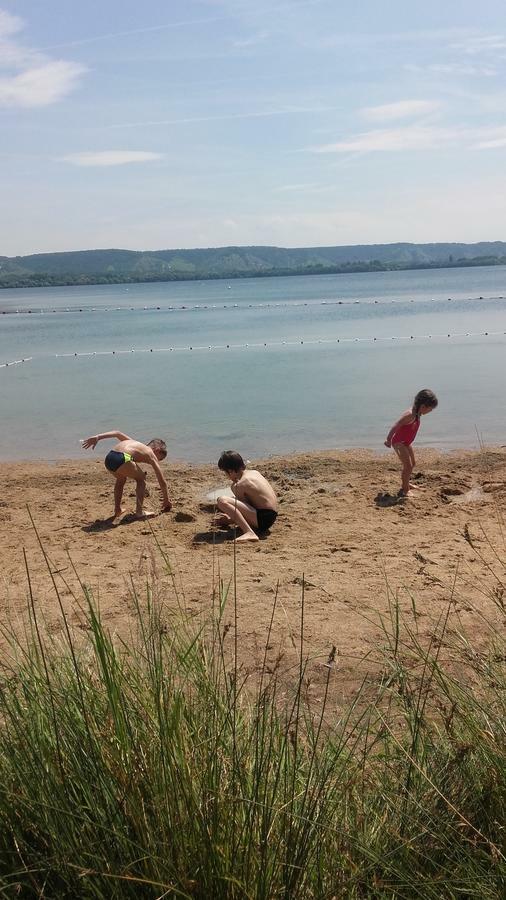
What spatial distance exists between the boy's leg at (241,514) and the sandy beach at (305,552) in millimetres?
187

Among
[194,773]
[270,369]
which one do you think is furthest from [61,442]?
[194,773]

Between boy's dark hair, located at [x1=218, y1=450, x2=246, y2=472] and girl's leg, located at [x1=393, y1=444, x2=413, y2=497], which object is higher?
boy's dark hair, located at [x1=218, y1=450, x2=246, y2=472]

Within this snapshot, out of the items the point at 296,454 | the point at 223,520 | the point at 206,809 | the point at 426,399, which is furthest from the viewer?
the point at 296,454

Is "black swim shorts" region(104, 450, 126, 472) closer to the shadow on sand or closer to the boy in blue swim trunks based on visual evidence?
the boy in blue swim trunks

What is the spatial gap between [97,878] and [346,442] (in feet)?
36.0

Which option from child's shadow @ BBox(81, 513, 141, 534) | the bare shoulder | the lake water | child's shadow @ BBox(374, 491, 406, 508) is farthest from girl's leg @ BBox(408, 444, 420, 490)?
the lake water

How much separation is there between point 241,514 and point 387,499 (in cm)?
206

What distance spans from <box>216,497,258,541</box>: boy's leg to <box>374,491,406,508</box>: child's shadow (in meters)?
1.66

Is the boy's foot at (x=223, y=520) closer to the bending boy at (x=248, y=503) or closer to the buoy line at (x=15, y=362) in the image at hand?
the bending boy at (x=248, y=503)

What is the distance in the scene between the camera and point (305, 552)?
6.95 meters

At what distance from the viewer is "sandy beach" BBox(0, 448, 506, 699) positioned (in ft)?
16.3

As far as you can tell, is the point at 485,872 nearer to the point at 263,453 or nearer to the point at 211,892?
the point at 211,892

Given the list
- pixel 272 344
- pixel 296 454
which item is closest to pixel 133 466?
pixel 296 454

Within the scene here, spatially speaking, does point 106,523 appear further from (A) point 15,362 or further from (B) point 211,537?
(A) point 15,362
